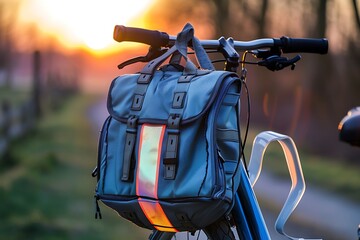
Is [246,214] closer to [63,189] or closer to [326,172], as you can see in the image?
[63,189]

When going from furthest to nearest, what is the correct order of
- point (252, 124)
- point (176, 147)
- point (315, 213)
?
point (252, 124)
point (315, 213)
point (176, 147)

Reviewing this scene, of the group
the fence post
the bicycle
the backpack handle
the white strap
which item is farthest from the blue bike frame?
the fence post

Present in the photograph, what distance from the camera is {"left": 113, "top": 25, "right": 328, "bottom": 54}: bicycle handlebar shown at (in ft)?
7.97

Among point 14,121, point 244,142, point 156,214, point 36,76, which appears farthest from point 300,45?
point 36,76

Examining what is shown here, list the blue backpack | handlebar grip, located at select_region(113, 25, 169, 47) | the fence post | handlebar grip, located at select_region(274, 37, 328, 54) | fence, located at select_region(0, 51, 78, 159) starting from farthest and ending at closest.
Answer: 1. the fence post
2. fence, located at select_region(0, 51, 78, 159)
3. handlebar grip, located at select_region(274, 37, 328, 54)
4. handlebar grip, located at select_region(113, 25, 169, 47)
5. the blue backpack

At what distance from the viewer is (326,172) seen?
10031 millimetres

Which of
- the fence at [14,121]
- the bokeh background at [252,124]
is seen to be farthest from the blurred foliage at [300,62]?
the fence at [14,121]

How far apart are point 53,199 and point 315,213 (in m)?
2.91

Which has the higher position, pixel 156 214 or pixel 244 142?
pixel 244 142

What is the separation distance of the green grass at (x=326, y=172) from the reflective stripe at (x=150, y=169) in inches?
245

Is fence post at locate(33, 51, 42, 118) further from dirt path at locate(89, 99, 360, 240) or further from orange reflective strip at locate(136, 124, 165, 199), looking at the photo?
orange reflective strip at locate(136, 124, 165, 199)

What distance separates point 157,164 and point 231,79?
0.33 m

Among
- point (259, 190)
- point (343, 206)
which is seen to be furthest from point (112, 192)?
point (259, 190)

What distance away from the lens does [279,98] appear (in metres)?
20.9
